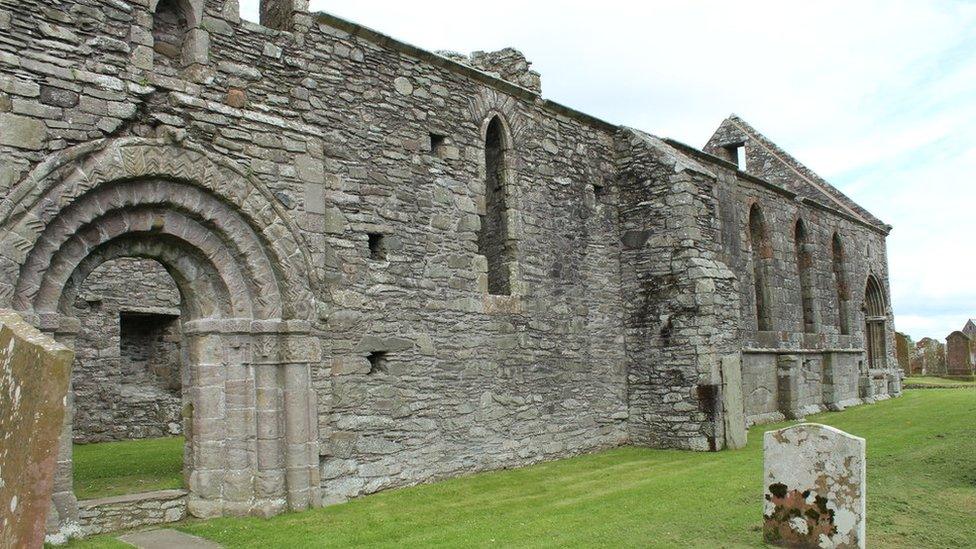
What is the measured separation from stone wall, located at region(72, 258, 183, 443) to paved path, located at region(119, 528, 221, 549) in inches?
267

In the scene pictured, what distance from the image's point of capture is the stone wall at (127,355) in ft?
43.0

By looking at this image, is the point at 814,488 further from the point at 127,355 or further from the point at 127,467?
the point at 127,355

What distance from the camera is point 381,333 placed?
8.84 metres

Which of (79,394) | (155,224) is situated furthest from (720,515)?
(79,394)

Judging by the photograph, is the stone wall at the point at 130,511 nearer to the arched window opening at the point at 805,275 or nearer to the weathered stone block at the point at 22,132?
the weathered stone block at the point at 22,132

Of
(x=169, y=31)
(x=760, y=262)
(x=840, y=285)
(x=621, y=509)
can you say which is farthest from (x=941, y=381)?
(x=169, y=31)

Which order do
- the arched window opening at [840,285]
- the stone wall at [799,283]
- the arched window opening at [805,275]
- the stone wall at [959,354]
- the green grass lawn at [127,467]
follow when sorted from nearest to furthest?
1. the green grass lawn at [127,467]
2. the stone wall at [799,283]
3. the arched window opening at [805,275]
4. the arched window opening at [840,285]
5. the stone wall at [959,354]

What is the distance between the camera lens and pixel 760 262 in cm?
1666

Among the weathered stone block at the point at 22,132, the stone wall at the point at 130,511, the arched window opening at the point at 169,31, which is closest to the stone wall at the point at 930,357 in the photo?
the stone wall at the point at 130,511

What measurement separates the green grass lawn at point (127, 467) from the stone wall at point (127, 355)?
435 mm

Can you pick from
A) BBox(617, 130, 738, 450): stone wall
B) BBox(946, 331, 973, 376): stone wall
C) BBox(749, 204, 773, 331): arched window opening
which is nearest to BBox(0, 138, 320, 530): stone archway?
BBox(617, 130, 738, 450): stone wall

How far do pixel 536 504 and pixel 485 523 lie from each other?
105cm

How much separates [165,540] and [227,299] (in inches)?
90.1

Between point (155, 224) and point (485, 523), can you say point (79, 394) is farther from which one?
point (485, 523)
